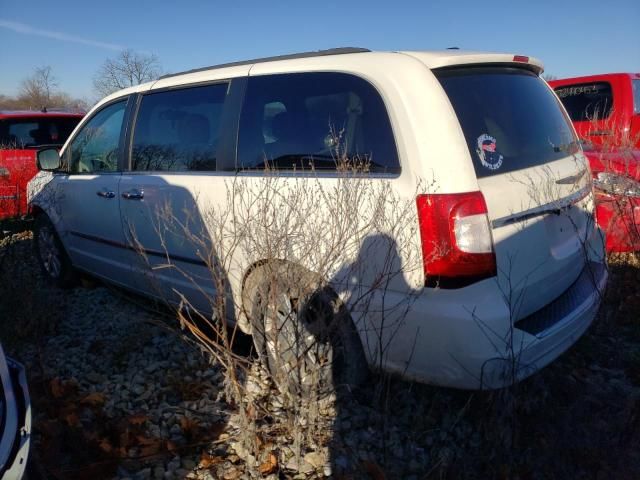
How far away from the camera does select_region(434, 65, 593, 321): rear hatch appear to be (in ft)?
8.14

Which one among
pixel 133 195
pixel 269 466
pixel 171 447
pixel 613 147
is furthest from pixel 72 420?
pixel 613 147

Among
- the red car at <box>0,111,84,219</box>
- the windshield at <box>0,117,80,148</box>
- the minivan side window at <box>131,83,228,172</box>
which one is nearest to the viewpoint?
the minivan side window at <box>131,83,228,172</box>

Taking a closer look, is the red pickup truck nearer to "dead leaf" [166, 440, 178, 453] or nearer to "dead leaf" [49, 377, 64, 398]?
"dead leaf" [166, 440, 178, 453]

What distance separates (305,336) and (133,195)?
1.79 m

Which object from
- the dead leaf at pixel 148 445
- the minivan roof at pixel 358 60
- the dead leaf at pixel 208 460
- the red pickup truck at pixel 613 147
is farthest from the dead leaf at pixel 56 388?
the red pickup truck at pixel 613 147

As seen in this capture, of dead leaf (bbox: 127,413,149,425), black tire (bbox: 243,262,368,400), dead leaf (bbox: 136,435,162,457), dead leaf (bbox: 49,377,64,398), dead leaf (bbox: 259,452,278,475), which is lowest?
dead leaf (bbox: 259,452,278,475)

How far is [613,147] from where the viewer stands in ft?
15.6

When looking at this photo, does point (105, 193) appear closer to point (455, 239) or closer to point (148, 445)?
point (148, 445)

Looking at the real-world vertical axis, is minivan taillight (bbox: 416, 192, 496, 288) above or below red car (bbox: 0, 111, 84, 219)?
below

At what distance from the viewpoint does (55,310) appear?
4.14m

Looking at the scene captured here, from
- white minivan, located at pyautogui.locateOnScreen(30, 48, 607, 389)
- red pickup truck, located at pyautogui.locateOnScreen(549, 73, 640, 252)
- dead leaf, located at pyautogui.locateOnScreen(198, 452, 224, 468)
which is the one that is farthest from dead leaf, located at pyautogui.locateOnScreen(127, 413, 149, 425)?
red pickup truck, located at pyautogui.locateOnScreen(549, 73, 640, 252)

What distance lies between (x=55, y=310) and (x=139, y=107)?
5.27ft

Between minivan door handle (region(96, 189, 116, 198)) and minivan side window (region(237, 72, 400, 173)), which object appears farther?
minivan door handle (region(96, 189, 116, 198))

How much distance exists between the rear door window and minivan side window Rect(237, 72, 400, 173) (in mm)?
5611
